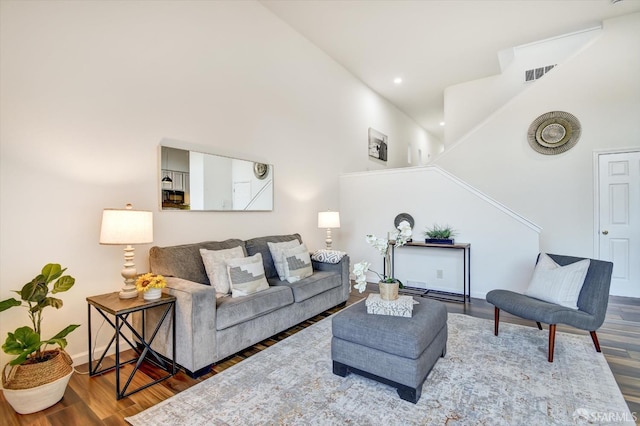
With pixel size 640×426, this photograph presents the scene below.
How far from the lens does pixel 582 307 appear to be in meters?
2.57

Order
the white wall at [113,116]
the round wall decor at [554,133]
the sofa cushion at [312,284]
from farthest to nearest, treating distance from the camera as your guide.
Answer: the round wall decor at [554,133]
the sofa cushion at [312,284]
the white wall at [113,116]

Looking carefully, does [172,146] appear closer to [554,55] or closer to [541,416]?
[541,416]

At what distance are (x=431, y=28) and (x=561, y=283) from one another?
155 inches

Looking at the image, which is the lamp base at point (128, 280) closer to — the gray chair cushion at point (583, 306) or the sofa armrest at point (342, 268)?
the sofa armrest at point (342, 268)

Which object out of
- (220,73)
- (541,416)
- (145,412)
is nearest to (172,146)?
(220,73)

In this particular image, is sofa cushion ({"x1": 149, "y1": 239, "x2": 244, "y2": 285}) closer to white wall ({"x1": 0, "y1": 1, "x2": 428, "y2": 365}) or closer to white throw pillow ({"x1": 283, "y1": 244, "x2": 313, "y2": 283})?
white wall ({"x1": 0, "y1": 1, "x2": 428, "y2": 365})

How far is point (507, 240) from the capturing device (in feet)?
13.7

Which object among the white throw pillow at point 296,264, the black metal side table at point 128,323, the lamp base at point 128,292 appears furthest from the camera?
the white throw pillow at point 296,264

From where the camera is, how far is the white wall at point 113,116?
2186mm

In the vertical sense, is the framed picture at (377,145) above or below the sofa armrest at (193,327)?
above

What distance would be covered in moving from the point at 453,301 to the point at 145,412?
146 inches

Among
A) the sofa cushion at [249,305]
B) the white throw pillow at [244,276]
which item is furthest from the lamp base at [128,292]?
the white throw pillow at [244,276]

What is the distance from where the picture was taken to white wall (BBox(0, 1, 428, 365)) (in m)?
2.19

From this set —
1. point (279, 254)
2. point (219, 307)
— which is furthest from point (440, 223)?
point (219, 307)
